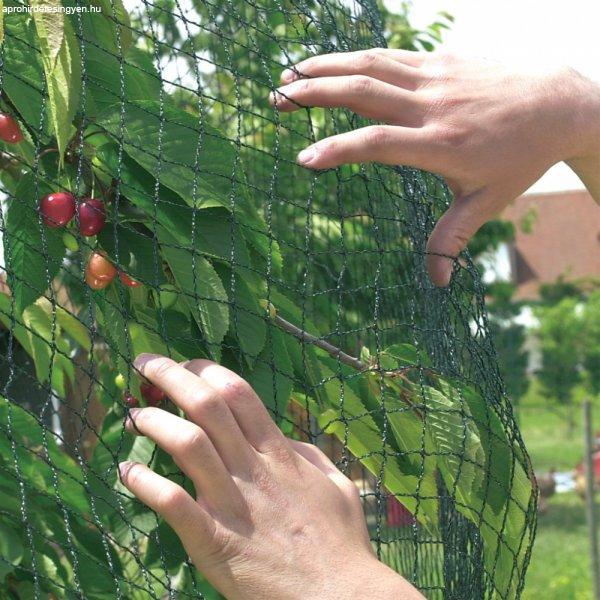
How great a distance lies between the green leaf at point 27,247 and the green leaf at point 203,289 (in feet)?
0.40

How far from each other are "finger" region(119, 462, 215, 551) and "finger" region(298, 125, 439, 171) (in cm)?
33

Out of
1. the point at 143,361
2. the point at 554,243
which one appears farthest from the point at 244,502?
the point at 554,243

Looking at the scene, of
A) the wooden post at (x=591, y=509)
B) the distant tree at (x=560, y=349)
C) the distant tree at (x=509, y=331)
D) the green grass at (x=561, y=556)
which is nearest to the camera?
the wooden post at (x=591, y=509)

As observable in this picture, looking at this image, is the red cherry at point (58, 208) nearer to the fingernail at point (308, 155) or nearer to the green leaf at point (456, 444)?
the fingernail at point (308, 155)

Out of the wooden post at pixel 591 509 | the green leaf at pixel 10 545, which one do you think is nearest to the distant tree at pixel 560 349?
the wooden post at pixel 591 509

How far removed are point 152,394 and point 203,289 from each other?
0.43 ft

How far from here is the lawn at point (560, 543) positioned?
6895mm

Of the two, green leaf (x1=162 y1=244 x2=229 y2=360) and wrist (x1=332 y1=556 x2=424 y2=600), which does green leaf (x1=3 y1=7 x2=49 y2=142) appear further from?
wrist (x1=332 y1=556 x2=424 y2=600)

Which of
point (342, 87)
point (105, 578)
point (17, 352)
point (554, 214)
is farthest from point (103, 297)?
point (554, 214)

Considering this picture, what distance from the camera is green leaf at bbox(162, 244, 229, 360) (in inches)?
39.3

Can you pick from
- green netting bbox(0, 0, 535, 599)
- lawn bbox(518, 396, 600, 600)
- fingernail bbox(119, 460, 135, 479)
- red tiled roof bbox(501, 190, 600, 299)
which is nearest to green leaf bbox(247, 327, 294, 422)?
green netting bbox(0, 0, 535, 599)

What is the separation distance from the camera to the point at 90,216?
1.00m

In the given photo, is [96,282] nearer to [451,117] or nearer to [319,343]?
[319,343]

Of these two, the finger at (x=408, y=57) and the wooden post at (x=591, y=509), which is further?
the wooden post at (x=591, y=509)
